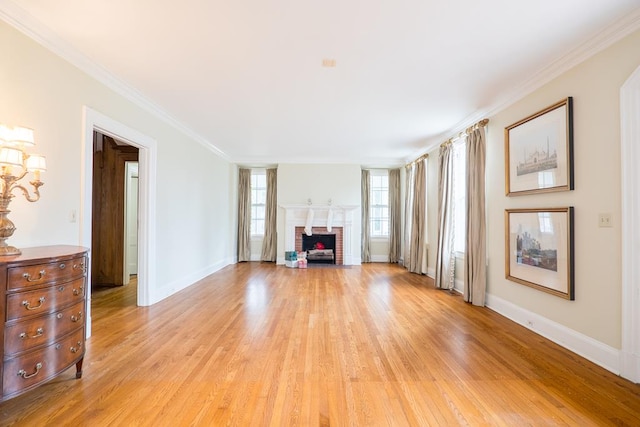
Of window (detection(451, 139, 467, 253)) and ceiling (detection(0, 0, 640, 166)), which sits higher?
ceiling (detection(0, 0, 640, 166))

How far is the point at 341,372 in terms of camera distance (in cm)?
247

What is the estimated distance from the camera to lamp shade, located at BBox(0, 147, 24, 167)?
81.1 inches

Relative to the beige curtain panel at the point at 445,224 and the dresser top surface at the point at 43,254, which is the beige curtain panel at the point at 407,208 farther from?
the dresser top surface at the point at 43,254

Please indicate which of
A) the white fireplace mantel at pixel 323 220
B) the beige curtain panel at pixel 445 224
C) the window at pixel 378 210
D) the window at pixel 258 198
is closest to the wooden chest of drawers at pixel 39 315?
the beige curtain panel at pixel 445 224

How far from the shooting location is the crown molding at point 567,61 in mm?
2379

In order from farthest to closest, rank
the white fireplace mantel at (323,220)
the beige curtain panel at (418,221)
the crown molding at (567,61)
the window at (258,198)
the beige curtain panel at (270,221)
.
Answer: the window at (258,198)
the beige curtain panel at (270,221)
the white fireplace mantel at (323,220)
the beige curtain panel at (418,221)
the crown molding at (567,61)

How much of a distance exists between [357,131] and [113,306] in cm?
456

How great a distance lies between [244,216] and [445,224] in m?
5.31

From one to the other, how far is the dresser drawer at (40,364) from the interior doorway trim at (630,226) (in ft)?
13.3

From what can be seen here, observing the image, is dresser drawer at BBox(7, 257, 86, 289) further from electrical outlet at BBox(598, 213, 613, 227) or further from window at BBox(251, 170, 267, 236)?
window at BBox(251, 170, 267, 236)

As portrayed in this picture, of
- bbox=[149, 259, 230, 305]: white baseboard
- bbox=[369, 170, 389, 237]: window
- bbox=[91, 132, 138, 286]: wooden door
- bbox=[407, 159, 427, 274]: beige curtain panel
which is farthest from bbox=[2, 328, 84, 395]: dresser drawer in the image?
bbox=[369, 170, 389, 237]: window

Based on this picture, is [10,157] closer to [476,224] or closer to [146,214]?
[146,214]

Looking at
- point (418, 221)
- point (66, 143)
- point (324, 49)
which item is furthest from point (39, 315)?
point (418, 221)

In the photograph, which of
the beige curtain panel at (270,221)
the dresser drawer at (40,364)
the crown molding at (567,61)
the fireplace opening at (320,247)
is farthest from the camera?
the beige curtain panel at (270,221)
